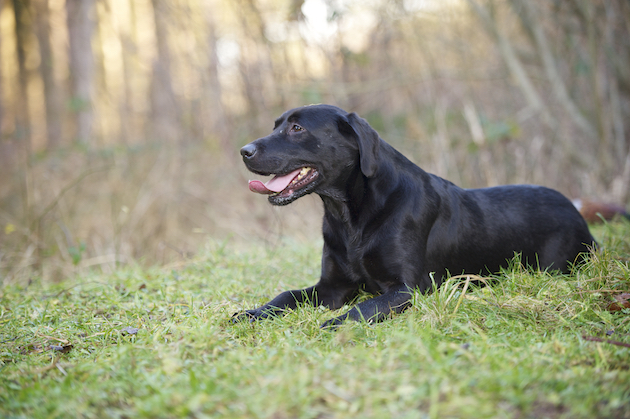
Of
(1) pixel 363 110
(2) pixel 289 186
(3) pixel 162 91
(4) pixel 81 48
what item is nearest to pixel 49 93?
(4) pixel 81 48

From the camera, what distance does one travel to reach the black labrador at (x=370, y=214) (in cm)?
291

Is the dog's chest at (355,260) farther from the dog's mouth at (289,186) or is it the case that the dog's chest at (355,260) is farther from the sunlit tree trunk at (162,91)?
the sunlit tree trunk at (162,91)

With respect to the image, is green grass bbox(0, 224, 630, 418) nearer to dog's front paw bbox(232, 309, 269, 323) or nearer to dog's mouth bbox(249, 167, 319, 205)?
dog's front paw bbox(232, 309, 269, 323)

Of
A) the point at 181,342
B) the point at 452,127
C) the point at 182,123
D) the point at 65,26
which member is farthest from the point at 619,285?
the point at 65,26

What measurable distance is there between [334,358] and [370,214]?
1.25m

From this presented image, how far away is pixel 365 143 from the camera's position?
291 centimetres

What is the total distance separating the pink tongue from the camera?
10.0ft

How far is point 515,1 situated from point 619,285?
24.0ft

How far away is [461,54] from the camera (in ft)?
30.4

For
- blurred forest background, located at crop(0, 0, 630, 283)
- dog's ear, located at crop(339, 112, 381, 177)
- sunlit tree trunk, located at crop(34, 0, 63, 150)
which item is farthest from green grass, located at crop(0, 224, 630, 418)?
sunlit tree trunk, located at crop(34, 0, 63, 150)

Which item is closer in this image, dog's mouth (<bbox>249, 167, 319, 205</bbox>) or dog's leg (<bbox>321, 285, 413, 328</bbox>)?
dog's leg (<bbox>321, 285, 413, 328</bbox>)

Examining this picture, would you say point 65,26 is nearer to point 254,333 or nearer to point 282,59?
point 282,59

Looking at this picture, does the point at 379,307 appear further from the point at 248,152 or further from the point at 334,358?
the point at 248,152

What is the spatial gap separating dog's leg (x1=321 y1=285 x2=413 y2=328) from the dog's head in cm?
78
